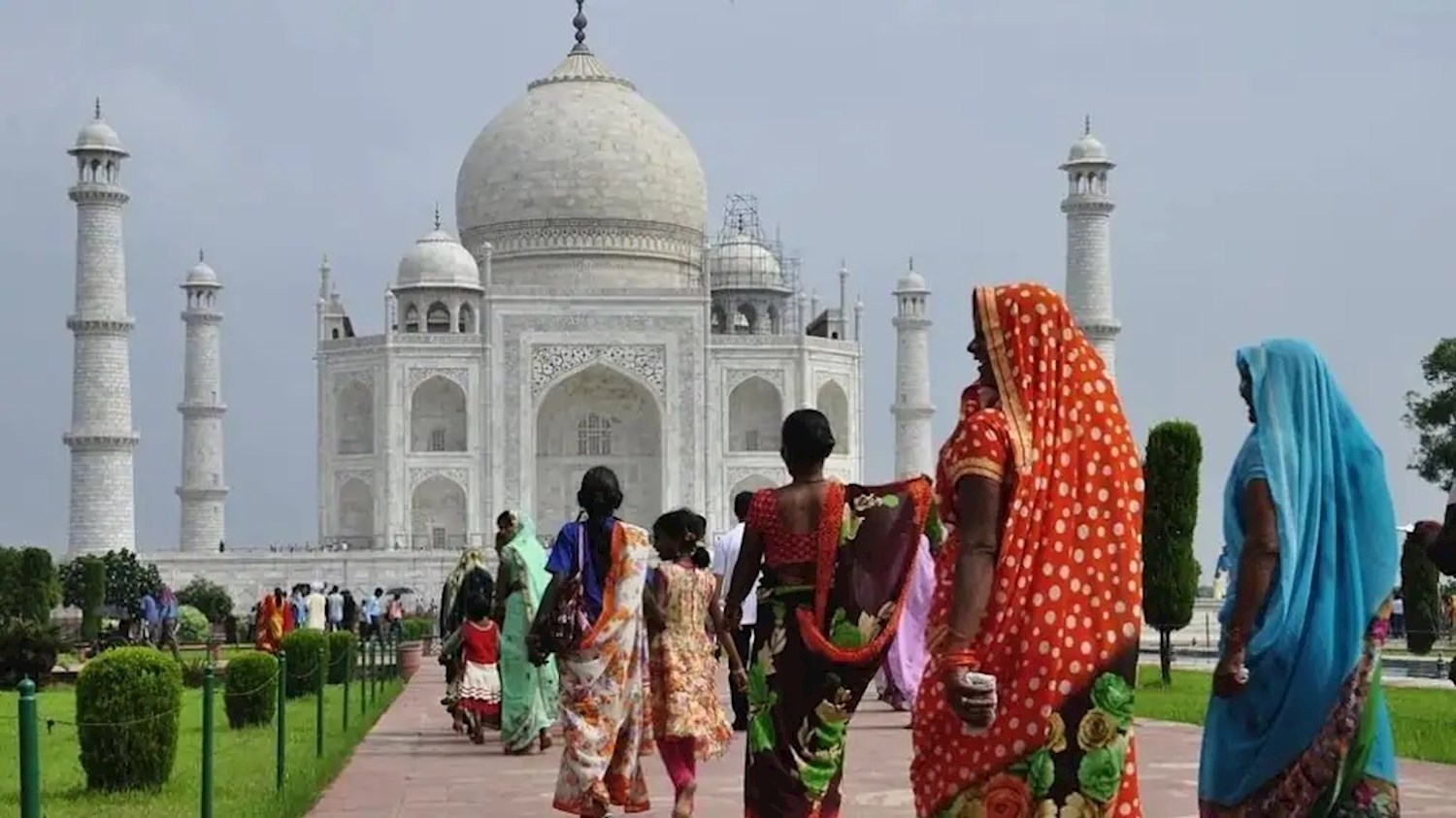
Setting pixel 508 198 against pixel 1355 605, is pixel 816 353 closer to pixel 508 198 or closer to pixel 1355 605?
pixel 508 198

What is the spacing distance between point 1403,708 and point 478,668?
5.02 meters

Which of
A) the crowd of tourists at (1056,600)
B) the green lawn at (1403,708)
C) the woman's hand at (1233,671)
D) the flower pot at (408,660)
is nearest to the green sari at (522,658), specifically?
the green lawn at (1403,708)

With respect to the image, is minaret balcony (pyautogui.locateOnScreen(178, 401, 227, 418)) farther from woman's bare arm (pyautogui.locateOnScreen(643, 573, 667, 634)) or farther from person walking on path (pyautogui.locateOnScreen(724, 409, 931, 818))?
person walking on path (pyautogui.locateOnScreen(724, 409, 931, 818))

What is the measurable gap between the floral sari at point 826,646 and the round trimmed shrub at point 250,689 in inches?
217

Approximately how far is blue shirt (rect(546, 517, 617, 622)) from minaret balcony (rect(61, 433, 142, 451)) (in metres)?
27.6

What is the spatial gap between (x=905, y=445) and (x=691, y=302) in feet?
17.2

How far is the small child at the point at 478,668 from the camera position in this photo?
10078 millimetres

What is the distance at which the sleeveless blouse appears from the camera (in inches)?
196

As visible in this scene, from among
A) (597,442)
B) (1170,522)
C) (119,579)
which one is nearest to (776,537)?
(1170,522)

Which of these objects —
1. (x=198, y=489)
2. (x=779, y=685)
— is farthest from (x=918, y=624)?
(x=198, y=489)

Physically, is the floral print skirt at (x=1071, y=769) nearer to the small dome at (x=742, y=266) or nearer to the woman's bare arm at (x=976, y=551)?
the woman's bare arm at (x=976, y=551)

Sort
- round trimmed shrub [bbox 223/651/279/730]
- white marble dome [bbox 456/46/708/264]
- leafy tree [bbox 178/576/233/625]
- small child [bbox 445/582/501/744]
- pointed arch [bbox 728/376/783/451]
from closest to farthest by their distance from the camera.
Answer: small child [bbox 445/582/501/744]
round trimmed shrub [bbox 223/651/279/730]
leafy tree [bbox 178/576/233/625]
pointed arch [bbox 728/376/783/451]
white marble dome [bbox 456/46/708/264]

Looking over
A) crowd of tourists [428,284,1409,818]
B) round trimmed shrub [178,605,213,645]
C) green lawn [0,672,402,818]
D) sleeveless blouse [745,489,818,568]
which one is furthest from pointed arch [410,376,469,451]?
sleeveless blouse [745,489,818,568]

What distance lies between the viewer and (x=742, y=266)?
38938mm
